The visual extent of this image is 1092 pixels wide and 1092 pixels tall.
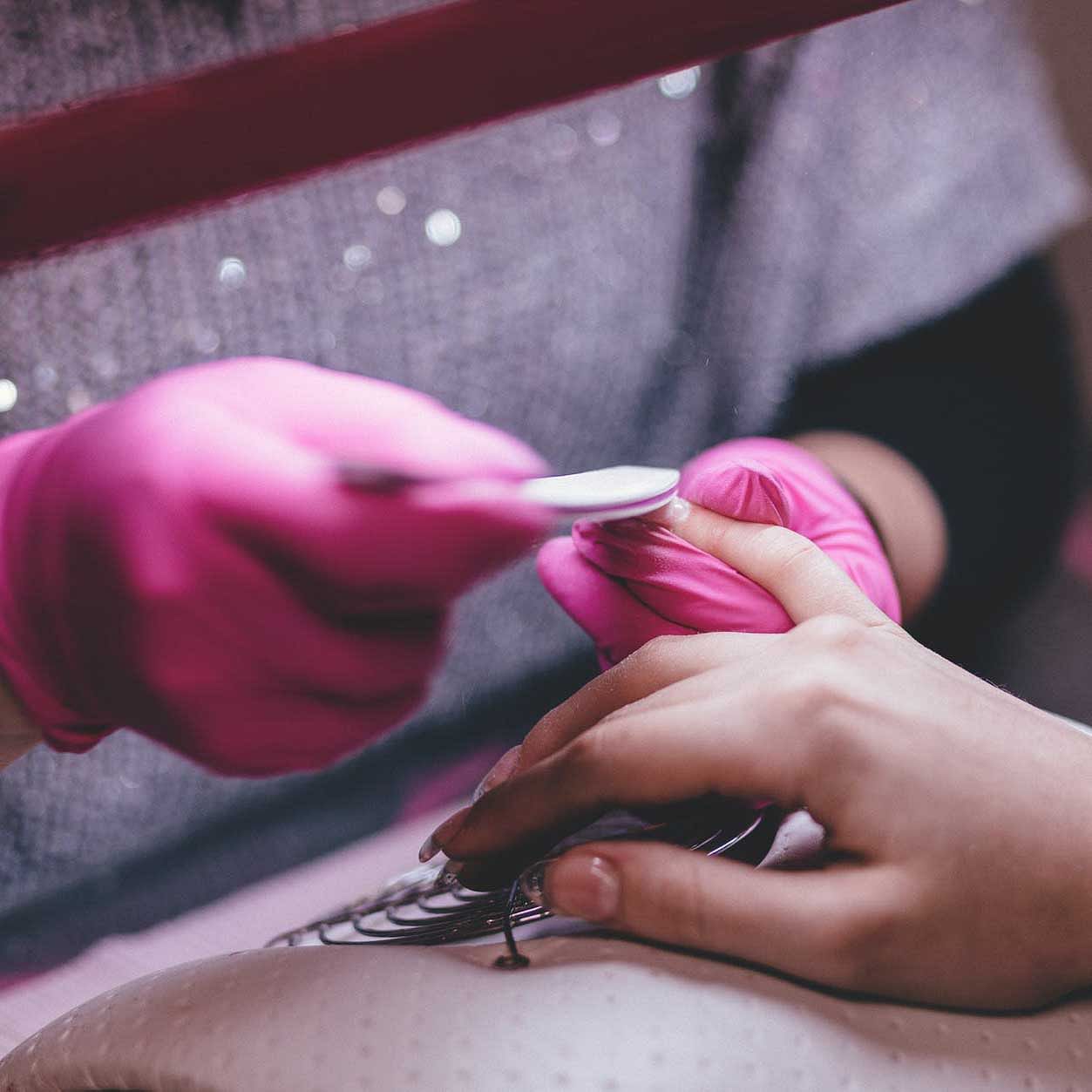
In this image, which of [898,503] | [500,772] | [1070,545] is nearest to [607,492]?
[500,772]

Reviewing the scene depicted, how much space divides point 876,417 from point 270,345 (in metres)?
0.39

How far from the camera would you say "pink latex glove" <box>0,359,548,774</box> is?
0.62 feet

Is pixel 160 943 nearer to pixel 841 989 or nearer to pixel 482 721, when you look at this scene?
pixel 482 721

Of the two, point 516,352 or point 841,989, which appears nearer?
point 841,989

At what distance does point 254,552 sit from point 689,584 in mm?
169

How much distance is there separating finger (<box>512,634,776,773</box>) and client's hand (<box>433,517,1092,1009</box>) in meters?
0.01

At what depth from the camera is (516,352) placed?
62 cm

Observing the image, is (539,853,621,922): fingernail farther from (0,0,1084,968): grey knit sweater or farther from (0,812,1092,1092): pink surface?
(0,0,1084,968): grey knit sweater

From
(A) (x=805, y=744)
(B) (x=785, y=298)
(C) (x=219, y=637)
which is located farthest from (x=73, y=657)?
(B) (x=785, y=298)

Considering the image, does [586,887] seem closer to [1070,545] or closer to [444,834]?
[444,834]

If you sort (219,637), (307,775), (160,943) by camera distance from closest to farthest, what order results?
(219,637)
(160,943)
(307,775)

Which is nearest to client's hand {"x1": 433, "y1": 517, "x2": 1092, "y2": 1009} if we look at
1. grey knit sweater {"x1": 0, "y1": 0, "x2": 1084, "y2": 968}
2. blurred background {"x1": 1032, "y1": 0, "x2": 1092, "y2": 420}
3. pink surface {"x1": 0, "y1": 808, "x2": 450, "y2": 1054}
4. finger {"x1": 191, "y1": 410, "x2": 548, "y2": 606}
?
finger {"x1": 191, "y1": 410, "x2": 548, "y2": 606}

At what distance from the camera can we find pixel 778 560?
0.33m

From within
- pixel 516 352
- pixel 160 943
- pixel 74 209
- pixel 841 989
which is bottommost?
pixel 160 943
